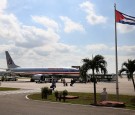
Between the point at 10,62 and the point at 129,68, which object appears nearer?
the point at 129,68

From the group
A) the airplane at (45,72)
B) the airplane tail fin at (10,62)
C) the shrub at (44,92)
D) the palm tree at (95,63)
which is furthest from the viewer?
the airplane tail fin at (10,62)

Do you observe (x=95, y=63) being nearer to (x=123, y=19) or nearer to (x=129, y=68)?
(x=123, y=19)

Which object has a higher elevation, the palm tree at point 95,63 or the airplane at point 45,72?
the airplane at point 45,72

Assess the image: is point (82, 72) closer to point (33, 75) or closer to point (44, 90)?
point (44, 90)

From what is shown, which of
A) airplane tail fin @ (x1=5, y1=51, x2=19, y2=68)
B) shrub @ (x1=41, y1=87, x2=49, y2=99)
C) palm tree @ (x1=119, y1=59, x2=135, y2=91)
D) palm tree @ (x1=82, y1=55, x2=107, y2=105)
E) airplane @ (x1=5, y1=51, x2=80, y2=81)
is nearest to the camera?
palm tree @ (x1=82, y1=55, x2=107, y2=105)

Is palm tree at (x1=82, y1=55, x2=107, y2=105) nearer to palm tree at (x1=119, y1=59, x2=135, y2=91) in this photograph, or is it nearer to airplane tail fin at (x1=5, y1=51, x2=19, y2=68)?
palm tree at (x1=119, y1=59, x2=135, y2=91)

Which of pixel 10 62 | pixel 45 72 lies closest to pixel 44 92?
pixel 45 72

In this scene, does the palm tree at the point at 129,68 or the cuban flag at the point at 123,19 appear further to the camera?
the palm tree at the point at 129,68

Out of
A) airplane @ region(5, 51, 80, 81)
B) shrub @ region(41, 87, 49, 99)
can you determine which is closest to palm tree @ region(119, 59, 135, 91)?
shrub @ region(41, 87, 49, 99)

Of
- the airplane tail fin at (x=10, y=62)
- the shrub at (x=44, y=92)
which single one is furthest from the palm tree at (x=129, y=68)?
the airplane tail fin at (x=10, y=62)

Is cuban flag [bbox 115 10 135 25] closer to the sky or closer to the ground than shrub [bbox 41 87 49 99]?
closer to the sky

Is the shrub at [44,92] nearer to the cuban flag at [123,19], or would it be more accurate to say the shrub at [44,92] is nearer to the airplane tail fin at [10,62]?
the cuban flag at [123,19]

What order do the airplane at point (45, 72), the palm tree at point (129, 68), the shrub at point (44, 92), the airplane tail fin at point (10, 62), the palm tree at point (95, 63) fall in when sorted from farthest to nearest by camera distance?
the airplane tail fin at point (10, 62) < the airplane at point (45, 72) < the palm tree at point (129, 68) < the shrub at point (44, 92) < the palm tree at point (95, 63)

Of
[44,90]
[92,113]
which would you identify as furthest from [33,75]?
[92,113]
